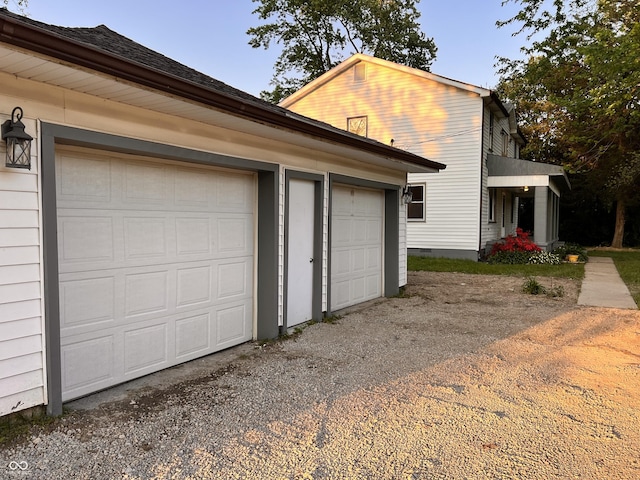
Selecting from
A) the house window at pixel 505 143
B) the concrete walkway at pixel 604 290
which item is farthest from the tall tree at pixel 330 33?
the concrete walkway at pixel 604 290

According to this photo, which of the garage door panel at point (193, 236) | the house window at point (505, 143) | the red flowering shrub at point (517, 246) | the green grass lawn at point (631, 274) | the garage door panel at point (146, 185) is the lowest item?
the green grass lawn at point (631, 274)

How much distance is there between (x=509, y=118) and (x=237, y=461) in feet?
62.8

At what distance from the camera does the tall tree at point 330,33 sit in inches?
1064

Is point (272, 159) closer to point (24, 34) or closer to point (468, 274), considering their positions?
point (24, 34)

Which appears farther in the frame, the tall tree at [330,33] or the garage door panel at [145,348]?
the tall tree at [330,33]

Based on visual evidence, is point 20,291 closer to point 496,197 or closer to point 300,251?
point 300,251

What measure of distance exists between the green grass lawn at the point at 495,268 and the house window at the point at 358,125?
17.0 ft

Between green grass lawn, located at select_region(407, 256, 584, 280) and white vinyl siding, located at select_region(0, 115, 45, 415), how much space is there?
1128 centimetres

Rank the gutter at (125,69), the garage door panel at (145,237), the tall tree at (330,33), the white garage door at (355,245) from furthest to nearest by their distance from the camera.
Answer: the tall tree at (330,33)
the white garage door at (355,245)
the garage door panel at (145,237)
the gutter at (125,69)

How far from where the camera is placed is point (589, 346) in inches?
218

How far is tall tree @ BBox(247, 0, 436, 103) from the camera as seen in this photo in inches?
1064

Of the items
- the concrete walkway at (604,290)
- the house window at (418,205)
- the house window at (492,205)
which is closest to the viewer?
the concrete walkway at (604,290)

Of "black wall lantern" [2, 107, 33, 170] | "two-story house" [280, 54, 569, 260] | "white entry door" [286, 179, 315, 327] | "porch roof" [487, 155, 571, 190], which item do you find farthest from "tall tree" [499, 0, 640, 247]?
"black wall lantern" [2, 107, 33, 170]

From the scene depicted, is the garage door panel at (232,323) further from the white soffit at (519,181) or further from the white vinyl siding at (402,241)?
the white soffit at (519,181)
